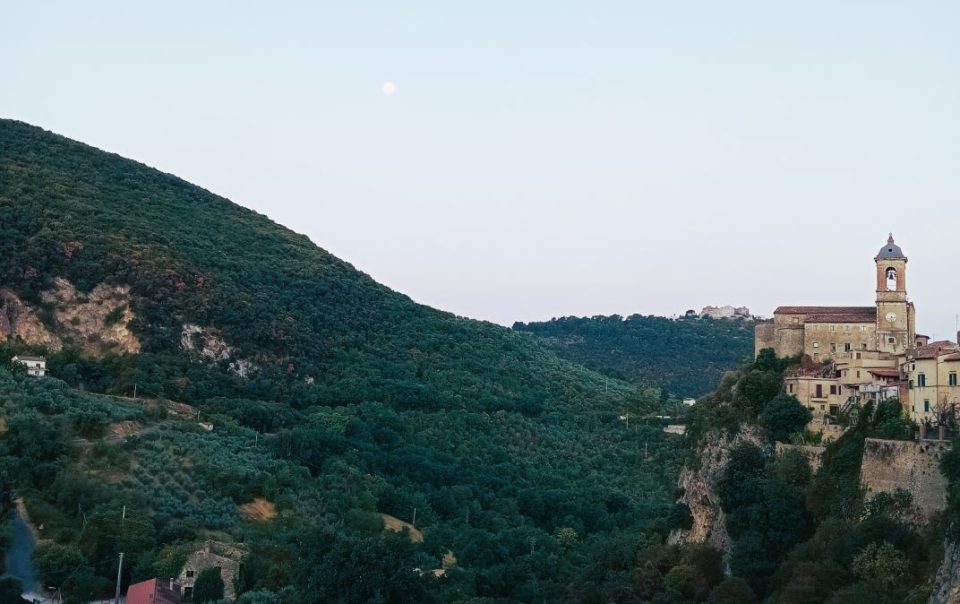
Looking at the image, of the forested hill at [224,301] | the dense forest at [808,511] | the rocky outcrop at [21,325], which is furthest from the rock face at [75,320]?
the dense forest at [808,511]

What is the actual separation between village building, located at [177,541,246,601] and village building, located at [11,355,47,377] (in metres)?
22.5

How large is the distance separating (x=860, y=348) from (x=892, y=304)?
83.2 inches

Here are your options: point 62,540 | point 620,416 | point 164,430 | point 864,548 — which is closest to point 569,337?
point 620,416

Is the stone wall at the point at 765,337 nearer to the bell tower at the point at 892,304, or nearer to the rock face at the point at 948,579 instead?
the bell tower at the point at 892,304

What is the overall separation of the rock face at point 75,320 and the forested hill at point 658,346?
182ft

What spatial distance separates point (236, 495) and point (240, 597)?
13.9 metres

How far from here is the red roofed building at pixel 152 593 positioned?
4795 cm

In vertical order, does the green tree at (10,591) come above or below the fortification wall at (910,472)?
below

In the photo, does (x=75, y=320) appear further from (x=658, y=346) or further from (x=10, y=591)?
(x=658, y=346)

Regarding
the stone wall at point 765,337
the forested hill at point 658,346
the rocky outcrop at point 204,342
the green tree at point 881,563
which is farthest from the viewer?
the forested hill at point 658,346

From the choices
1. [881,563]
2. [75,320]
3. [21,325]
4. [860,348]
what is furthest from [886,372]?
[21,325]

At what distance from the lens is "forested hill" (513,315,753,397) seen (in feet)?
432

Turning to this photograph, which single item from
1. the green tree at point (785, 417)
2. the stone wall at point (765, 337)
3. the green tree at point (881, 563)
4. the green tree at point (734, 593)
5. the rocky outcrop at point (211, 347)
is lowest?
the green tree at point (734, 593)

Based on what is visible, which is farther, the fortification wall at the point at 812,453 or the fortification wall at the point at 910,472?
the fortification wall at the point at 812,453
